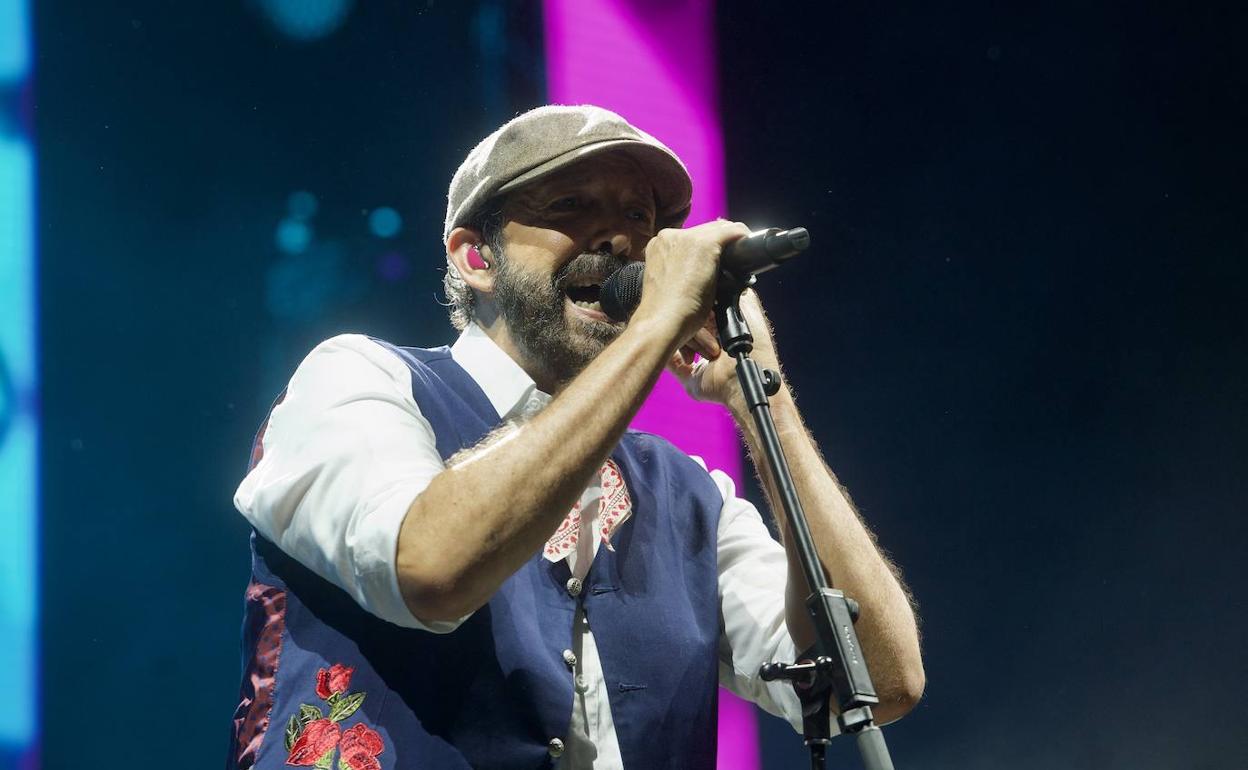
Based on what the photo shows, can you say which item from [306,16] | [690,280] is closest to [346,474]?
[690,280]

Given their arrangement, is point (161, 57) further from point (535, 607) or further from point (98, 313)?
point (535, 607)

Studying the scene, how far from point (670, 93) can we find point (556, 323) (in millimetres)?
1310

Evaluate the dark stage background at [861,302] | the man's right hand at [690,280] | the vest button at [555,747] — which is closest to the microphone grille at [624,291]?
the man's right hand at [690,280]

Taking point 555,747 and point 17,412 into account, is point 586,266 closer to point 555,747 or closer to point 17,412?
point 555,747

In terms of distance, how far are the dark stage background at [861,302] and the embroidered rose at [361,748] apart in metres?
0.89

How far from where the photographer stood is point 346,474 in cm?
128

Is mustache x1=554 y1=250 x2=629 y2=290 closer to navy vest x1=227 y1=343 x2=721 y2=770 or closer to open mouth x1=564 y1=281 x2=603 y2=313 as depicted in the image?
open mouth x1=564 y1=281 x2=603 y2=313

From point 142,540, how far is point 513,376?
0.87m

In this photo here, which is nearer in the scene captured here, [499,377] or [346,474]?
[346,474]

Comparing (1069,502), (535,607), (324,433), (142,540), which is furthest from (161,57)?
(1069,502)

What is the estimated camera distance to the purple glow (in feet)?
8.67

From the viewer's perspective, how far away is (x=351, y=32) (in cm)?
251

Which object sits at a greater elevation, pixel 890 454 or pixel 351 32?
pixel 351 32

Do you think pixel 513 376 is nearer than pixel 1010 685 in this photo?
Yes
